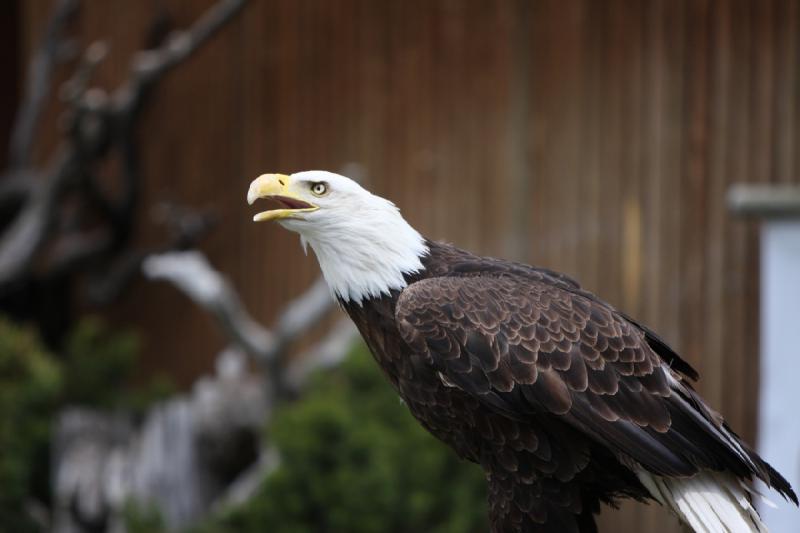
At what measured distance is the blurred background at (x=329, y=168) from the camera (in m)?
5.41

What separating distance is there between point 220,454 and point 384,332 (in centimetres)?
355

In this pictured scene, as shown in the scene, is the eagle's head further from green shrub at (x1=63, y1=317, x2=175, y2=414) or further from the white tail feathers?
green shrub at (x1=63, y1=317, x2=175, y2=414)

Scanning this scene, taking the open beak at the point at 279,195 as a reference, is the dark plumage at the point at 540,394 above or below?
below

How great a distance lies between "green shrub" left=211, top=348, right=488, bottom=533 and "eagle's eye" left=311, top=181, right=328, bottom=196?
2579mm

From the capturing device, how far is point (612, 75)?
5.80m

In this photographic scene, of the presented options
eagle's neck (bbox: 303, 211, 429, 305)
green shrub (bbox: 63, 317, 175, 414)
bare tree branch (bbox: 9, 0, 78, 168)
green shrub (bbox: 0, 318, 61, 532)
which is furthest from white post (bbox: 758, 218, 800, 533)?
bare tree branch (bbox: 9, 0, 78, 168)

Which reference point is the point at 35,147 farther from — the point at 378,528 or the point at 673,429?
the point at 673,429

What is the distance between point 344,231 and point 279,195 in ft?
0.58

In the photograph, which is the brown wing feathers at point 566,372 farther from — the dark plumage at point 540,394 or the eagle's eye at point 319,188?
the eagle's eye at point 319,188

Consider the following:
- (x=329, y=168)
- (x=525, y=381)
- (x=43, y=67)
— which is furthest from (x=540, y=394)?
(x=43, y=67)

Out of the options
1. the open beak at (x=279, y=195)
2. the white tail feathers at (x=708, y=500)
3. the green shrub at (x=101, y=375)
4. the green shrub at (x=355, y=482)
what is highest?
the open beak at (x=279, y=195)

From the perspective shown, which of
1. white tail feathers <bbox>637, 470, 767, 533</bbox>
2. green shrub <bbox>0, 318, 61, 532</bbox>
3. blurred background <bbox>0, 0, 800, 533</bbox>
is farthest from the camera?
green shrub <bbox>0, 318, 61, 532</bbox>

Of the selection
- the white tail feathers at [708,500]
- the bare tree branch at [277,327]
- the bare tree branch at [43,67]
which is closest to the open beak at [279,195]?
the white tail feathers at [708,500]

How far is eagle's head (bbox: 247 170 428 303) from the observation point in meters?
2.78
